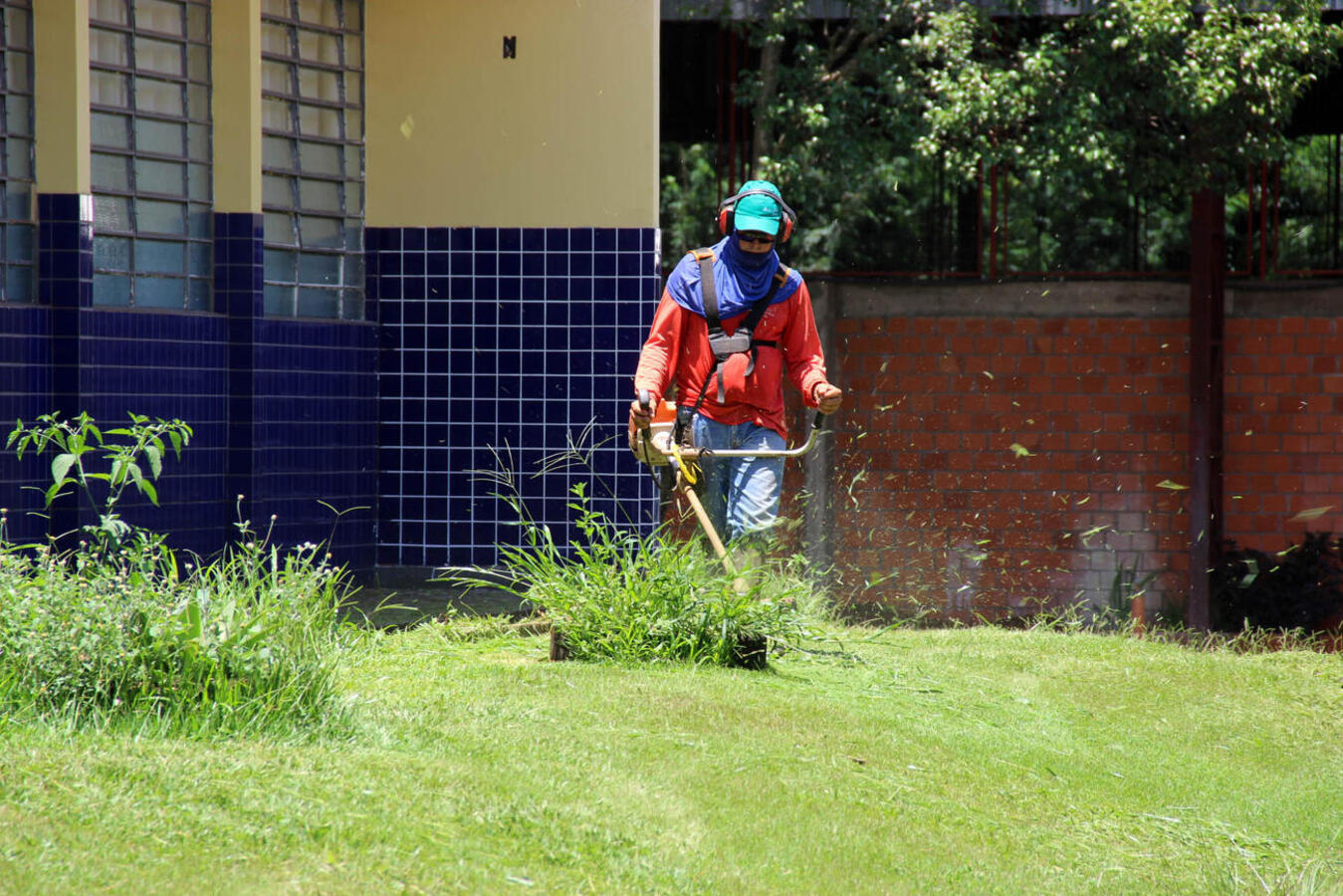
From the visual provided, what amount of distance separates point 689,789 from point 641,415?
7.62 ft

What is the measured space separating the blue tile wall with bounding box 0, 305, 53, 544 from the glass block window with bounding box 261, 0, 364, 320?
1.47 m

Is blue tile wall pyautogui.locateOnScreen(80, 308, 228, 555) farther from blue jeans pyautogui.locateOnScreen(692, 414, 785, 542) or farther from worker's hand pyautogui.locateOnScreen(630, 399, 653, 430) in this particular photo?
blue jeans pyautogui.locateOnScreen(692, 414, 785, 542)

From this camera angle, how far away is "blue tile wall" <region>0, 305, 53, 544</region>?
7.09 meters

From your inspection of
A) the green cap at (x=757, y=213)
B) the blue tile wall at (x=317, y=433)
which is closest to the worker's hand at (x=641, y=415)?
the green cap at (x=757, y=213)

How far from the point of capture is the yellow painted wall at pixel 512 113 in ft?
28.8

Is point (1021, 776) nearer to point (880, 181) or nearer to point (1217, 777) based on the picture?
point (1217, 777)

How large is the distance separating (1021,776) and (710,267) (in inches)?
105

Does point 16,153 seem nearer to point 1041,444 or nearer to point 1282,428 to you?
point 1041,444

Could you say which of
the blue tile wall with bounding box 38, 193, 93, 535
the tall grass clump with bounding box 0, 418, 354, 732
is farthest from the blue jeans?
the blue tile wall with bounding box 38, 193, 93, 535

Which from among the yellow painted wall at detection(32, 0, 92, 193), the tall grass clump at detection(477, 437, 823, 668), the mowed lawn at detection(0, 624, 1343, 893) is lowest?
the mowed lawn at detection(0, 624, 1343, 893)

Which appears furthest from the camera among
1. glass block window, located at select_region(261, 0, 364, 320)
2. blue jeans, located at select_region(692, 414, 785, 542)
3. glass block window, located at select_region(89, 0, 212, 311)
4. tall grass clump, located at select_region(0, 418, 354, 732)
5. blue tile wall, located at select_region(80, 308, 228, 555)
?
glass block window, located at select_region(261, 0, 364, 320)

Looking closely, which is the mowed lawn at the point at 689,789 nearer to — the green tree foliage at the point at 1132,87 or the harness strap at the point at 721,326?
the harness strap at the point at 721,326

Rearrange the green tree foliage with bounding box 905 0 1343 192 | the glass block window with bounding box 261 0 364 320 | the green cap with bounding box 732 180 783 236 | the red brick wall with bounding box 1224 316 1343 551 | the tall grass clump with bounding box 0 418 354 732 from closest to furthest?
the tall grass clump with bounding box 0 418 354 732
the green cap with bounding box 732 180 783 236
the glass block window with bounding box 261 0 364 320
the green tree foliage with bounding box 905 0 1343 192
the red brick wall with bounding box 1224 316 1343 551

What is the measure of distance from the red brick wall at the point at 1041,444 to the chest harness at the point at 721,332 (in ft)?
9.90
